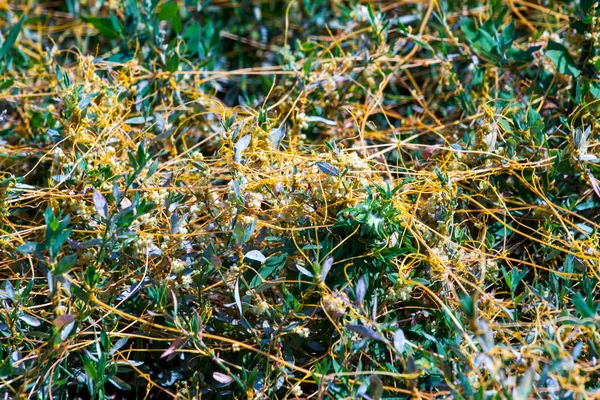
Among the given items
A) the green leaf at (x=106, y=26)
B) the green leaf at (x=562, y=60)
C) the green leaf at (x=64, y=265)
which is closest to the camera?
the green leaf at (x=64, y=265)

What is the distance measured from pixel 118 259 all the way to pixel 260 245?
0.33 m

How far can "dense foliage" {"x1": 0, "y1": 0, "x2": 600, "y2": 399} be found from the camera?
131 cm

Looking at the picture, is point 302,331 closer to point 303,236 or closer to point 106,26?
point 303,236

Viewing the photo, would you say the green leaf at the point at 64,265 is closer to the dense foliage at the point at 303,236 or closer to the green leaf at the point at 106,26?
the dense foliage at the point at 303,236

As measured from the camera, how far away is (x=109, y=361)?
1.40 meters

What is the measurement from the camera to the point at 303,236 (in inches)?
57.9

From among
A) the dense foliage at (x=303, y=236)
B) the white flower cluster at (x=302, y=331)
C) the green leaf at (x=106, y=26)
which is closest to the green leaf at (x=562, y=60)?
the dense foliage at (x=303, y=236)

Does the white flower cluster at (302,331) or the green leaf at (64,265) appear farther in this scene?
the white flower cluster at (302,331)

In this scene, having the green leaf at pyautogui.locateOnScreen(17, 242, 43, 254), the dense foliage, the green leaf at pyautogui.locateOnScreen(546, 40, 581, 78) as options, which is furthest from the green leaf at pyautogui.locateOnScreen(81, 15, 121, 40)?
the green leaf at pyautogui.locateOnScreen(546, 40, 581, 78)

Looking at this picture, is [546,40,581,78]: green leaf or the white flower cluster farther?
[546,40,581,78]: green leaf

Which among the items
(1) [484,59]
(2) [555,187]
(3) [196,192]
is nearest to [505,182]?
(2) [555,187]

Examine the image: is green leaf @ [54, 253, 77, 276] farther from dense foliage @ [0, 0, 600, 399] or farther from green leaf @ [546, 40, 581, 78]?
green leaf @ [546, 40, 581, 78]

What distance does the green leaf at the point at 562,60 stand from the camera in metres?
1.75

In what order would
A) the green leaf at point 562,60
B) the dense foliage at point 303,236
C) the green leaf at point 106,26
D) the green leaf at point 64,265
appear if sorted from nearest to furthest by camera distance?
the green leaf at point 64,265, the dense foliage at point 303,236, the green leaf at point 562,60, the green leaf at point 106,26
